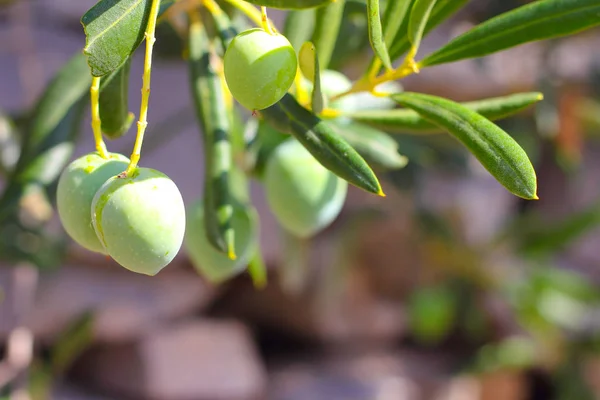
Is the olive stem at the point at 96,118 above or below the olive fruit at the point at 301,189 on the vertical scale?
above

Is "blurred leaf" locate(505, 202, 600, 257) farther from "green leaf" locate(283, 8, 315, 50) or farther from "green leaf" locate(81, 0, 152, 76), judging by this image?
"green leaf" locate(81, 0, 152, 76)

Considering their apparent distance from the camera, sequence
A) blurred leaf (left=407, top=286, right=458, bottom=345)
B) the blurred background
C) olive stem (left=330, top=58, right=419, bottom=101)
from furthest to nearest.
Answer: blurred leaf (left=407, top=286, right=458, bottom=345) → the blurred background → olive stem (left=330, top=58, right=419, bottom=101)

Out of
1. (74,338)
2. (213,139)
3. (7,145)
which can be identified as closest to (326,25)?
(213,139)

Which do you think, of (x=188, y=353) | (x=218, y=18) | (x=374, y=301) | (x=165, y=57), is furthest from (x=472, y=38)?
(x=374, y=301)

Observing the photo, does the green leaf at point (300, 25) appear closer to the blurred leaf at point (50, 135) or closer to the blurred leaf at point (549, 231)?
the blurred leaf at point (50, 135)

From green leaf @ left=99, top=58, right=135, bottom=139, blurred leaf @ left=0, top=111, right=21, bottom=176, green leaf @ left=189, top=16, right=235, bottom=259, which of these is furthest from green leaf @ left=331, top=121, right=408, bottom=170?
blurred leaf @ left=0, top=111, right=21, bottom=176

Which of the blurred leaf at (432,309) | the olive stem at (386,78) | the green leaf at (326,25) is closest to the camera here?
the olive stem at (386,78)

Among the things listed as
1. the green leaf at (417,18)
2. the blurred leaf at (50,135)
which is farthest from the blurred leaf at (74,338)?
the green leaf at (417,18)
